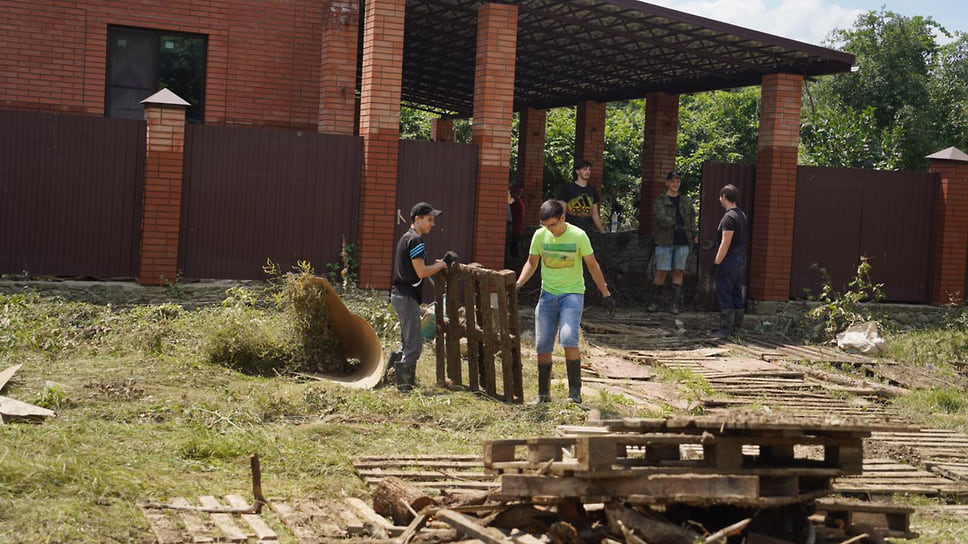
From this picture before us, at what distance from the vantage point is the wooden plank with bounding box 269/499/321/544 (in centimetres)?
547

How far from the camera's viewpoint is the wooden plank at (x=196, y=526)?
209 inches

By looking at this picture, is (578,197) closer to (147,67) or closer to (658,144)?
(147,67)

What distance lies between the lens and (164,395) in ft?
29.0

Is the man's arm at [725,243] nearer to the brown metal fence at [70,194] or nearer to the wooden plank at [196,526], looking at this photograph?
the brown metal fence at [70,194]

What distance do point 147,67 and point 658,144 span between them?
11.1 metres

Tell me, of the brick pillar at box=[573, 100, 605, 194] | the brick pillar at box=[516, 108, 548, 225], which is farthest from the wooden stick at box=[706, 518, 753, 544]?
the brick pillar at box=[516, 108, 548, 225]

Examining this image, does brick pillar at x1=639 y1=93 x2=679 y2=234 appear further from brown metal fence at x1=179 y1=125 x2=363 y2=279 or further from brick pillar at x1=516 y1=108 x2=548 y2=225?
brown metal fence at x1=179 y1=125 x2=363 y2=279

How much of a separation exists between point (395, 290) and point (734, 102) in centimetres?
2863

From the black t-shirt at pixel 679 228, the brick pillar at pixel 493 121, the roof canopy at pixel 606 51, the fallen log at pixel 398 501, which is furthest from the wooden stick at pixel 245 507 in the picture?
the roof canopy at pixel 606 51

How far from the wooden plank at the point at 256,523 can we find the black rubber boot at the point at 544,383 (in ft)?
12.6

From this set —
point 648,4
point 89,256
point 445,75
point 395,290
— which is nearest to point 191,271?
point 89,256

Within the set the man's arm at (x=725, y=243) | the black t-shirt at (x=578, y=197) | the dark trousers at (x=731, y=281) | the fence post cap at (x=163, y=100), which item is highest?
the fence post cap at (x=163, y=100)

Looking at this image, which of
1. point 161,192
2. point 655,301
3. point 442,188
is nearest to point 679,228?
point 655,301

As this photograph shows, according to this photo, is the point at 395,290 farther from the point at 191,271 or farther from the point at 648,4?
the point at 648,4
